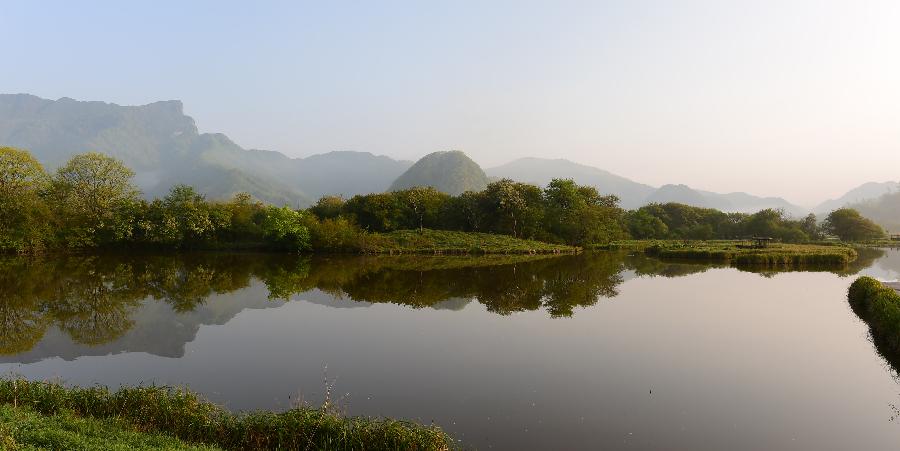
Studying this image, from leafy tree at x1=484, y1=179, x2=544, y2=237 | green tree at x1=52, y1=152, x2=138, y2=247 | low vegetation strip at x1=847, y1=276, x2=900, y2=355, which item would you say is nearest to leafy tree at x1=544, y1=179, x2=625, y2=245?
leafy tree at x1=484, y1=179, x2=544, y2=237

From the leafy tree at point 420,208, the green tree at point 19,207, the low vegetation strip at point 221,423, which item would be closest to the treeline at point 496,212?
the leafy tree at point 420,208

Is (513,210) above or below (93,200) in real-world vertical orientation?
above

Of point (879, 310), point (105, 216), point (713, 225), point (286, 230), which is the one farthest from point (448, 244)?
point (713, 225)

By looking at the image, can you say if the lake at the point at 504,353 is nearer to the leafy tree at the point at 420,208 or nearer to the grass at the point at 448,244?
the grass at the point at 448,244

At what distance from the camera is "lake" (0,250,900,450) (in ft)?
44.9

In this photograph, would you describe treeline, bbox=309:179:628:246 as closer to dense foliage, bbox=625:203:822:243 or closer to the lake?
dense foliage, bbox=625:203:822:243

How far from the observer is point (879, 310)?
80.2 ft

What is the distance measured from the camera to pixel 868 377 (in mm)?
17672

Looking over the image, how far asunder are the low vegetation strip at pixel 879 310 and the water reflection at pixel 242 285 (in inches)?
585

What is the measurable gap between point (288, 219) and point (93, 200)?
30.5m

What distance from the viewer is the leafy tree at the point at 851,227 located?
4161 inches

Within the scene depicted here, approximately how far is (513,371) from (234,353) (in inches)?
492

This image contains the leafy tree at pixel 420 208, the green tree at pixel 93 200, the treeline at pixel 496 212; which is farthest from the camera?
the leafy tree at pixel 420 208

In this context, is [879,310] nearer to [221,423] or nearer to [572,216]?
[221,423]
